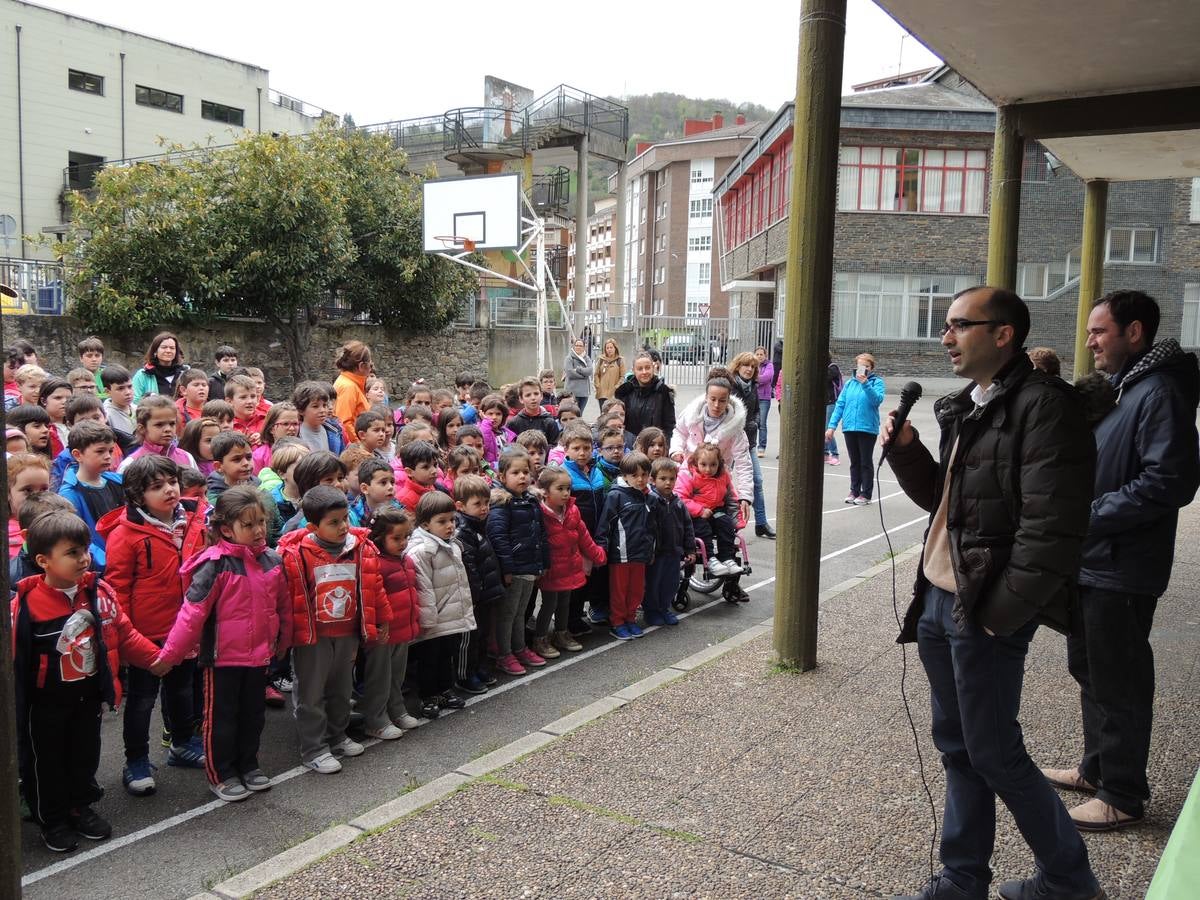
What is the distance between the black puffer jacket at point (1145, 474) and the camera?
3.73 metres

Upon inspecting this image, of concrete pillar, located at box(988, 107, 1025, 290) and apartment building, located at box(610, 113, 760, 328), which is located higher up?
apartment building, located at box(610, 113, 760, 328)

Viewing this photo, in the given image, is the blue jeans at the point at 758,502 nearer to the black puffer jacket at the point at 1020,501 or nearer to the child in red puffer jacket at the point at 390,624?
the child in red puffer jacket at the point at 390,624

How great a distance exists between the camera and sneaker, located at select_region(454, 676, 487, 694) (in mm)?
5805

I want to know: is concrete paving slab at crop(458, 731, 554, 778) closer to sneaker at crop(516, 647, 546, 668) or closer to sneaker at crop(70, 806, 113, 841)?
sneaker at crop(516, 647, 546, 668)

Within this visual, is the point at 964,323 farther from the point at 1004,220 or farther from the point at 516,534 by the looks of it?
the point at 1004,220

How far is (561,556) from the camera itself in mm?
6367

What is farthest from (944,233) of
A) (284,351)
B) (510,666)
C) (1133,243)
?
(510,666)

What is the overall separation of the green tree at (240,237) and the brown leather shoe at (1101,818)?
1844 cm

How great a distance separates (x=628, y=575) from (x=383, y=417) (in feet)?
6.76

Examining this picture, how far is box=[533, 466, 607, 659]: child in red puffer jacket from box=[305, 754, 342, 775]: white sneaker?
6.38 feet

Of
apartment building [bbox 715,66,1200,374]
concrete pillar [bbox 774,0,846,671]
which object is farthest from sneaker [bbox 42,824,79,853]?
apartment building [bbox 715,66,1200,374]

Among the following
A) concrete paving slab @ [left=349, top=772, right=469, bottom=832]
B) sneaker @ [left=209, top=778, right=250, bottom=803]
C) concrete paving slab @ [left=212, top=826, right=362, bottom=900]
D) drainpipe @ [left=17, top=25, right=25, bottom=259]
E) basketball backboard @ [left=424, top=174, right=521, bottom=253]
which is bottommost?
sneaker @ [left=209, top=778, right=250, bottom=803]

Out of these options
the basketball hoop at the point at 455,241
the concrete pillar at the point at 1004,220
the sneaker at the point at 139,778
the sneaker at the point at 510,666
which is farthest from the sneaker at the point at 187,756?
the basketball hoop at the point at 455,241

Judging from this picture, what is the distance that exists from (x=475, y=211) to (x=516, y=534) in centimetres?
1933
